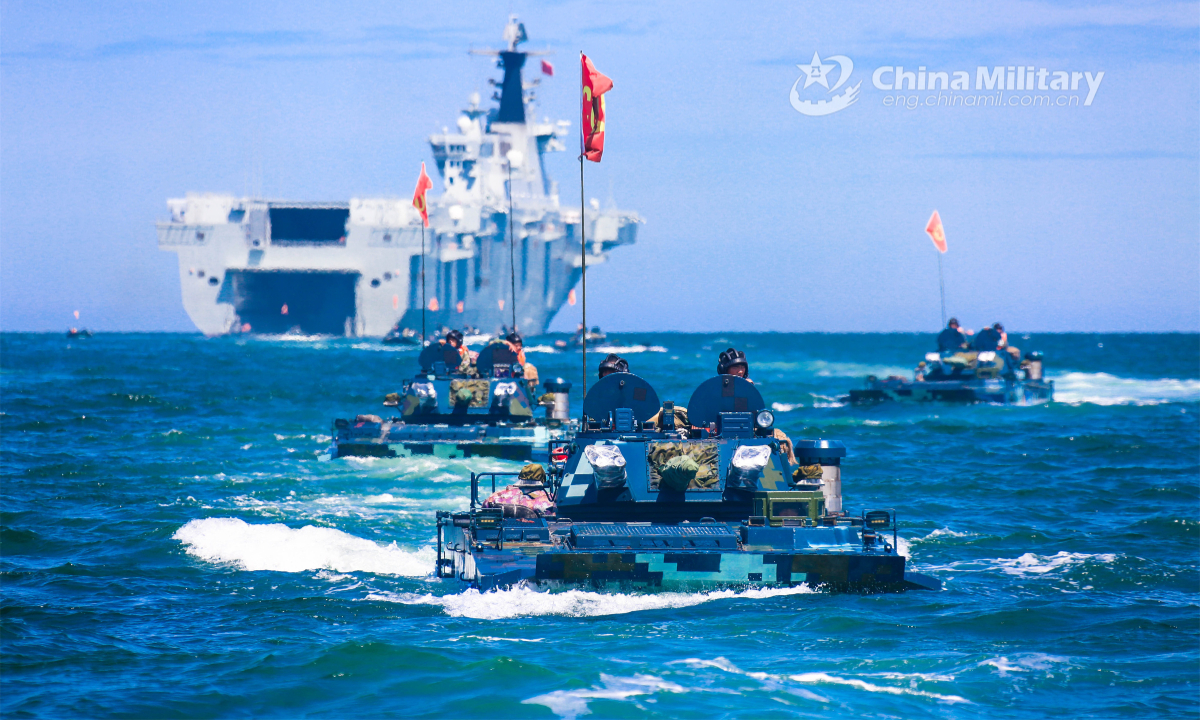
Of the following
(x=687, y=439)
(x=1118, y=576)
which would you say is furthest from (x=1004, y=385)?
(x=687, y=439)

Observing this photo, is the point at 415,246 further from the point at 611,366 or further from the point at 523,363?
the point at 611,366

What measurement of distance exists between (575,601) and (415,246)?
96868mm

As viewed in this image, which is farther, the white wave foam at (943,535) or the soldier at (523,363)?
the soldier at (523,363)

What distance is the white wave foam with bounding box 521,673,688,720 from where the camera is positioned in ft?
35.8

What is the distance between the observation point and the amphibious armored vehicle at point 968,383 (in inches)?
1806

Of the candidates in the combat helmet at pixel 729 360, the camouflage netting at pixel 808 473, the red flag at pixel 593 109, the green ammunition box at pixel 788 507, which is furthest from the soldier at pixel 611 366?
the red flag at pixel 593 109

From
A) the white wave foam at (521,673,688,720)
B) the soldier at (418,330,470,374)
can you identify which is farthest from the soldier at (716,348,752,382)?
the soldier at (418,330,470,374)

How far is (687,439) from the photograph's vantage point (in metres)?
15.7

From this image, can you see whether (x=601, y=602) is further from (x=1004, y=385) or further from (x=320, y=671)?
(x=1004, y=385)

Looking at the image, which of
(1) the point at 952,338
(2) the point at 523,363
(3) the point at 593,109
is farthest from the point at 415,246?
(3) the point at 593,109

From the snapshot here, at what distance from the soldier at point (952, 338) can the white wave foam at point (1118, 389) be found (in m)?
7.47

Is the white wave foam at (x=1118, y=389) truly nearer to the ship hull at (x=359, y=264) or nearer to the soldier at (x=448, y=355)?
the soldier at (x=448, y=355)

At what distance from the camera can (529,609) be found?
13562mm

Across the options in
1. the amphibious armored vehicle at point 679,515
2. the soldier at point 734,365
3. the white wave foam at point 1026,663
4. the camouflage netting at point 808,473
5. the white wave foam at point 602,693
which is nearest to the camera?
the white wave foam at point 602,693
